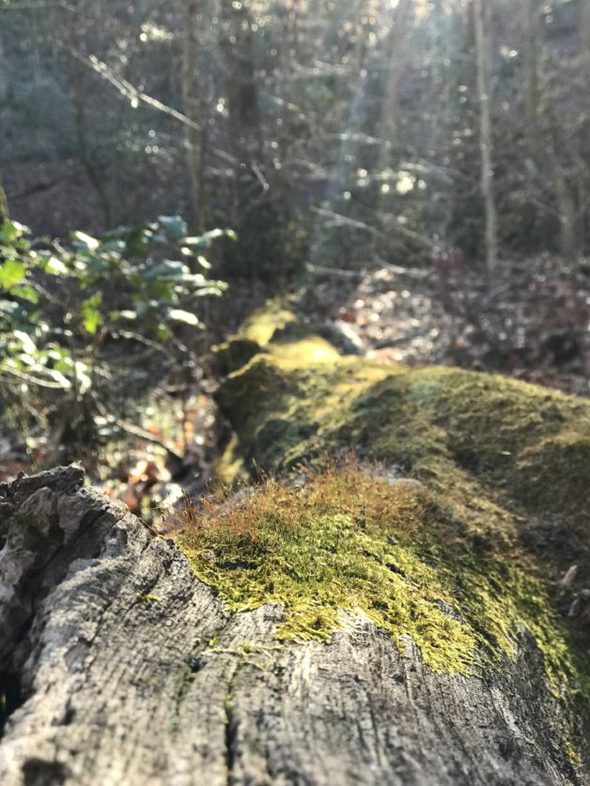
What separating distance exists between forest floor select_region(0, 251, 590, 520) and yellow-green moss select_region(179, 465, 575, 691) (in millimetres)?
1275

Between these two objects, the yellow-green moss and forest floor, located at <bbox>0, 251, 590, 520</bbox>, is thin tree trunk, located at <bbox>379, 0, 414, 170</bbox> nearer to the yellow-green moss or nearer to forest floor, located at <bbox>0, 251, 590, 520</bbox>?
forest floor, located at <bbox>0, 251, 590, 520</bbox>

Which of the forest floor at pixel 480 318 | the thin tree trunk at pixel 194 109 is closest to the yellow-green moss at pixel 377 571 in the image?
the forest floor at pixel 480 318

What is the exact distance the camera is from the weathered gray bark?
3.64 ft

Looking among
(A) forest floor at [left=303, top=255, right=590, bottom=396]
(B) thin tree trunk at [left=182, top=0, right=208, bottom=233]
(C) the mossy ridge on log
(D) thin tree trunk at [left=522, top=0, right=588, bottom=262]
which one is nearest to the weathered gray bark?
(C) the mossy ridge on log

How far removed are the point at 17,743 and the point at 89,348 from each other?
3828 mm

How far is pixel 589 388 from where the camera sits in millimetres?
6152

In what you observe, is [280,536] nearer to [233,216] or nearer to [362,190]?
[233,216]

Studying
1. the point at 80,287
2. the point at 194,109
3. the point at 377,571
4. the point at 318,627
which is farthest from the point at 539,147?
the point at 318,627

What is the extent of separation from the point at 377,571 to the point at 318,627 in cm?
45

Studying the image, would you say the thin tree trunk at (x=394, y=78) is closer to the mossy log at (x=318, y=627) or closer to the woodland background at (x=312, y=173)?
the woodland background at (x=312, y=173)

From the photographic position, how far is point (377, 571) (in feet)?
6.73

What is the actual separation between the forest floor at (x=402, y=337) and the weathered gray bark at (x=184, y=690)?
169cm

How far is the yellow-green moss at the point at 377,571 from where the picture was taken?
1.79 metres

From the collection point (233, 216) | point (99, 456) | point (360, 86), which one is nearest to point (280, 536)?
point (99, 456)
